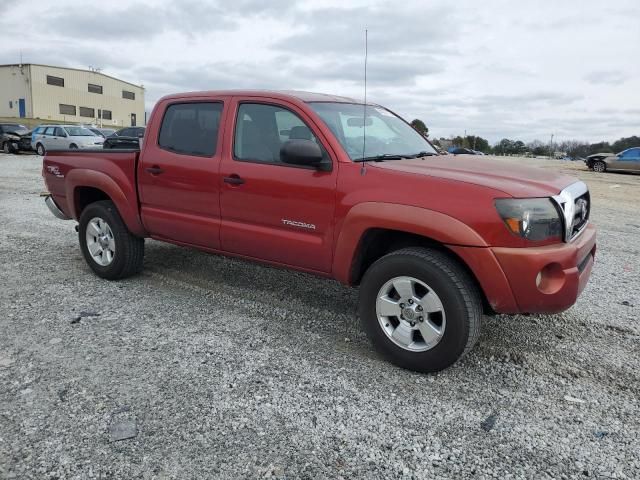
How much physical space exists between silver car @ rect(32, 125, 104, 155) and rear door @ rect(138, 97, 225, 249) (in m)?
21.2

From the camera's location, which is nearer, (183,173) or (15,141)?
(183,173)

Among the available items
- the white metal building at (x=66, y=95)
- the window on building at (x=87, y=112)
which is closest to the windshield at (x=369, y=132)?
the white metal building at (x=66, y=95)

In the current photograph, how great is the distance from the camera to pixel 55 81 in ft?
192

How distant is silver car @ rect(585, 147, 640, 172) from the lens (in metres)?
26.1

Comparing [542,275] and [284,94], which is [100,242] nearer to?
[284,94]

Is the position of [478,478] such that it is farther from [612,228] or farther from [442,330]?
[612,228]

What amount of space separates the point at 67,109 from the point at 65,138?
138 feet

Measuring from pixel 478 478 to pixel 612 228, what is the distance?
325 inches

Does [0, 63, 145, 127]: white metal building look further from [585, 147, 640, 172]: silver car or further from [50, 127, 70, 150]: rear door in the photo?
[585, 147, 640, 172]: silver car

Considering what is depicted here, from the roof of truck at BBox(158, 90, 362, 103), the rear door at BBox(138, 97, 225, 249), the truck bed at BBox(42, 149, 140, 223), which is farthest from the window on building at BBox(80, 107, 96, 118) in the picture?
the roof of truck at BBox(158, 90, 362, 103)

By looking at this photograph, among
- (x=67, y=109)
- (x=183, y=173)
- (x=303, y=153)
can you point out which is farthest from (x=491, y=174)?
(x=67, y=109)

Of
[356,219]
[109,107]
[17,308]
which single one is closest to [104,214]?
[17,308]

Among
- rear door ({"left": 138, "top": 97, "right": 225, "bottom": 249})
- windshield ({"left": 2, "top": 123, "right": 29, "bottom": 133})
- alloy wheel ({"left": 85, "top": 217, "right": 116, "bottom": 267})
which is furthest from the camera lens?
windshield ({"left": 2, "top": 123, "right": 29, "bottom": 133})

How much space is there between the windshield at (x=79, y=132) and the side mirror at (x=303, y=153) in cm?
2415
